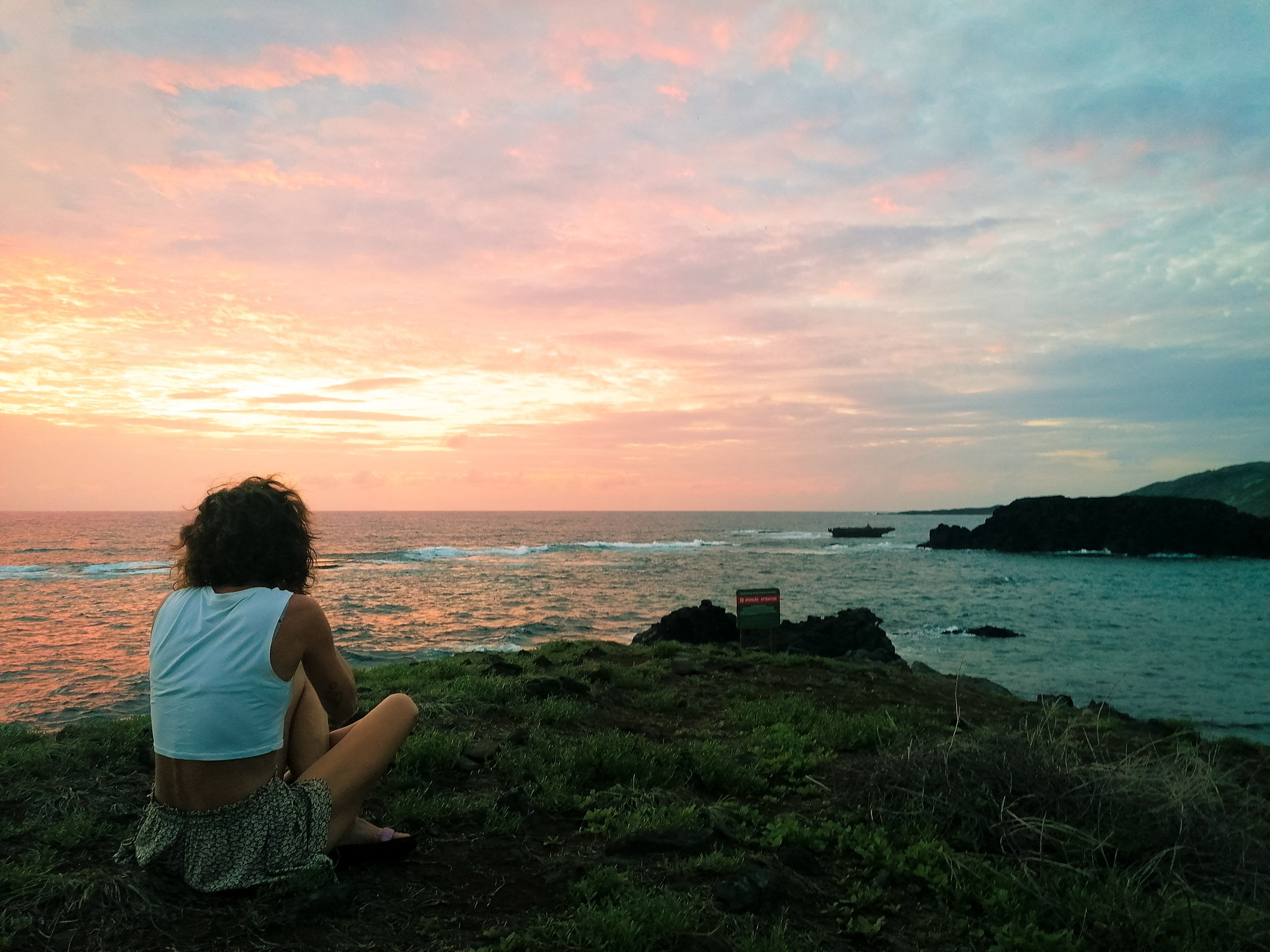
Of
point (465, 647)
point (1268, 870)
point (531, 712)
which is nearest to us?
point (1268, 870)

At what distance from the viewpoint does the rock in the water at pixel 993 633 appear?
28047 mm

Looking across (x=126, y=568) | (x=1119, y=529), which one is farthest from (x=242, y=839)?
(x=1119, y=529)

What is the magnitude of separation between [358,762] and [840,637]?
19.5 m

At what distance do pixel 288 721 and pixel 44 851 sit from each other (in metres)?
1.65

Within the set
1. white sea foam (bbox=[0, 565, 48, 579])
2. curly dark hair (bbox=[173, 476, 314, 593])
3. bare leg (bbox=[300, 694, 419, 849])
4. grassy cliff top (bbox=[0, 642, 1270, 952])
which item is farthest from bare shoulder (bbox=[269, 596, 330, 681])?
white sea foam (bbox=[0, 565, 48, 579])

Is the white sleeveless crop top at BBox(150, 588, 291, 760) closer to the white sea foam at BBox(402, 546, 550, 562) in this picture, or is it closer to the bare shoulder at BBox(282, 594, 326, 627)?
the bare shoulder at BBox(282, 594, 326, 627)

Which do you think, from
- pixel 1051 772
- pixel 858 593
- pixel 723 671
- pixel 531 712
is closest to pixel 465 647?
pixel 723 671

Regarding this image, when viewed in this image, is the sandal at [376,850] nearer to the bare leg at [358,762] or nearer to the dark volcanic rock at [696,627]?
the bare leg at [358,762]

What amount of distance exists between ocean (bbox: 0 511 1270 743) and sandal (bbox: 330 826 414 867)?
6.20 ft

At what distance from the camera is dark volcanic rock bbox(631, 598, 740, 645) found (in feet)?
72.7

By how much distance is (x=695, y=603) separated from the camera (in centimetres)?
3541

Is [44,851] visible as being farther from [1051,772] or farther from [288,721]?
[1051,772]

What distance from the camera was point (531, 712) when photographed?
798 centimetres

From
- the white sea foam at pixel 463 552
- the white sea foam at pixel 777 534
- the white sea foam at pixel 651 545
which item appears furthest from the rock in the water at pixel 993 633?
the white sea foam at pixel 777 534
